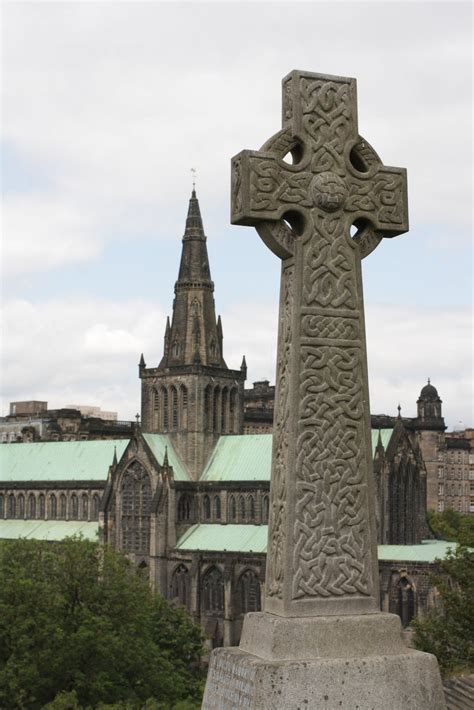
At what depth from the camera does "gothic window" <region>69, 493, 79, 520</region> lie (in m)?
97.1

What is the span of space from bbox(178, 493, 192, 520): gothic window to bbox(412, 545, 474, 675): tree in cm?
4883

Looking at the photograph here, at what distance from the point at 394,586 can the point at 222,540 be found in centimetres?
1584

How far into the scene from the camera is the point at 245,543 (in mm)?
81938

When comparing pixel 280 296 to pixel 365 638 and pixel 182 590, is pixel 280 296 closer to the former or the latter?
pixel 365 638

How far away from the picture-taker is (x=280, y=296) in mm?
10336

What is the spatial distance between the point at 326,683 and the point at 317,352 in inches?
106

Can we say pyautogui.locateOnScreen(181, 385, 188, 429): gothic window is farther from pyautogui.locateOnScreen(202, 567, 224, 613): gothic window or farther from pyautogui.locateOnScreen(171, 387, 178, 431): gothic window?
pyautogui.locateOnScreen(202, 567, 224, 613): gothic window

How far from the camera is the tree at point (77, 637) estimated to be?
124 feet

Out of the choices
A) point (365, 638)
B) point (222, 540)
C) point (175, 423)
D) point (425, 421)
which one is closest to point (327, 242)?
point (365, 638)

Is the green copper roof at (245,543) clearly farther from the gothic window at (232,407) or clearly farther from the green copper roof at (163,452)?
the gothic window at (232,407)

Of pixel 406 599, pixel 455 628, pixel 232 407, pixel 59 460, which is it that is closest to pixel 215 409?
pixel 232 407

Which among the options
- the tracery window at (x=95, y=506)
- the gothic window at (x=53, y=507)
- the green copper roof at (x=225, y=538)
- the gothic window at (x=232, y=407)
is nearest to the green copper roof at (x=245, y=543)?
the green copper roof at (x=225, y=538)

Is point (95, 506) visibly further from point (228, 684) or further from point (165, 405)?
point (228, 684)

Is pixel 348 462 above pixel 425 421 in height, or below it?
below
